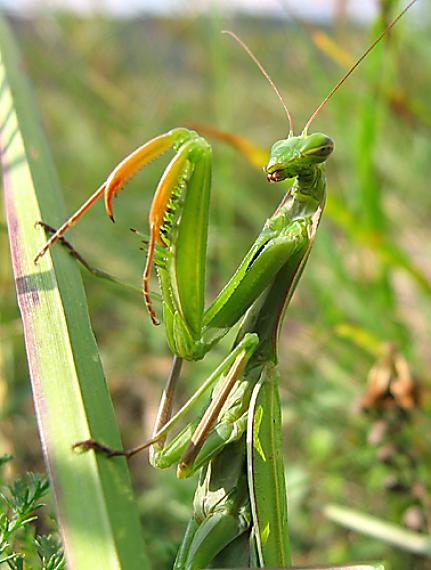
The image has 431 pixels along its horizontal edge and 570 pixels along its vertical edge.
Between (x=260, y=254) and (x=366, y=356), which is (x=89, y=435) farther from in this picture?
(x=366, y=356)

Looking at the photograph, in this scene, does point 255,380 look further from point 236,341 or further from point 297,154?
point 297,154

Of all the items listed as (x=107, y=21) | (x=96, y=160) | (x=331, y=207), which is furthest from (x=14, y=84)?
(x=107, y=21)

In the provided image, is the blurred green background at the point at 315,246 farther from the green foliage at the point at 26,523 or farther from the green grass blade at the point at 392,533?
the green foliage at the point at 26,523

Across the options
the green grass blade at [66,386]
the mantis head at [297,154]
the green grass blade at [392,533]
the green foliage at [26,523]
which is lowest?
the green grass blade at [392,533]

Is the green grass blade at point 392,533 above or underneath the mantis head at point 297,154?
underneath

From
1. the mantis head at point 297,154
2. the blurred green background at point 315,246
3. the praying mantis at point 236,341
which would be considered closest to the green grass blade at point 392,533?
the blurred green background at point 315,246

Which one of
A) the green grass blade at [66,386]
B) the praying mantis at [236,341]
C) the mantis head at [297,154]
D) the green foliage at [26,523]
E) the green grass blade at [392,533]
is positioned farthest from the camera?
the green grass blade at [392,533]

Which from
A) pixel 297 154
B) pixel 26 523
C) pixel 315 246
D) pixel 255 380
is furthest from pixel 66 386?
pixel 315 246
